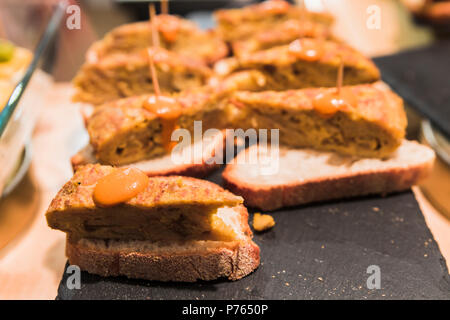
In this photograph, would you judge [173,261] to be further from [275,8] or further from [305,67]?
[275,8]

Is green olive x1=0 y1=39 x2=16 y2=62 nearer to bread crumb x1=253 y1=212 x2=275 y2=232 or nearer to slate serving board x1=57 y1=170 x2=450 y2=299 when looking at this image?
slate serving board x1=57 y1=170 x2=450 y2=299

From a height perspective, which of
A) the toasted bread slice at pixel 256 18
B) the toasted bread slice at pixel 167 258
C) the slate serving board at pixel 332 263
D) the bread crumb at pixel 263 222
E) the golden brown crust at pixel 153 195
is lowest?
the slate serving board at pixel 332 263

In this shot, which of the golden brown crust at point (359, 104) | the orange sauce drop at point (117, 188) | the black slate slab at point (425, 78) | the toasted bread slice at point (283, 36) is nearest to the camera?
the orange sauce drop at point (117, 188)

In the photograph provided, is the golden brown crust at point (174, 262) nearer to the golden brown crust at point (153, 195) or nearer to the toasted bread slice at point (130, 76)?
the golden brown crust at point (153, 195)

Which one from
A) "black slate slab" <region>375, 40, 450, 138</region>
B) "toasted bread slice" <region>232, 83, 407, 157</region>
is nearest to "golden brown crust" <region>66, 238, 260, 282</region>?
"toasted bread slice" <region>232, 83, 407, 157</region>

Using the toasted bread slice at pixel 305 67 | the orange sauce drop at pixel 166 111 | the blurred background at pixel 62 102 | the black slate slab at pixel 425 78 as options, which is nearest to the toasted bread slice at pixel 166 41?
the blurred background at pixel 62 102

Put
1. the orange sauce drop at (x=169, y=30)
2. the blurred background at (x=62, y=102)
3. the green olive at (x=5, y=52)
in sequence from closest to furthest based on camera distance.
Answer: the blurred background at (x=62, y=102) < the green olive at (x=5, y=52) < the orange sauce drop at (x=169, y=30)
